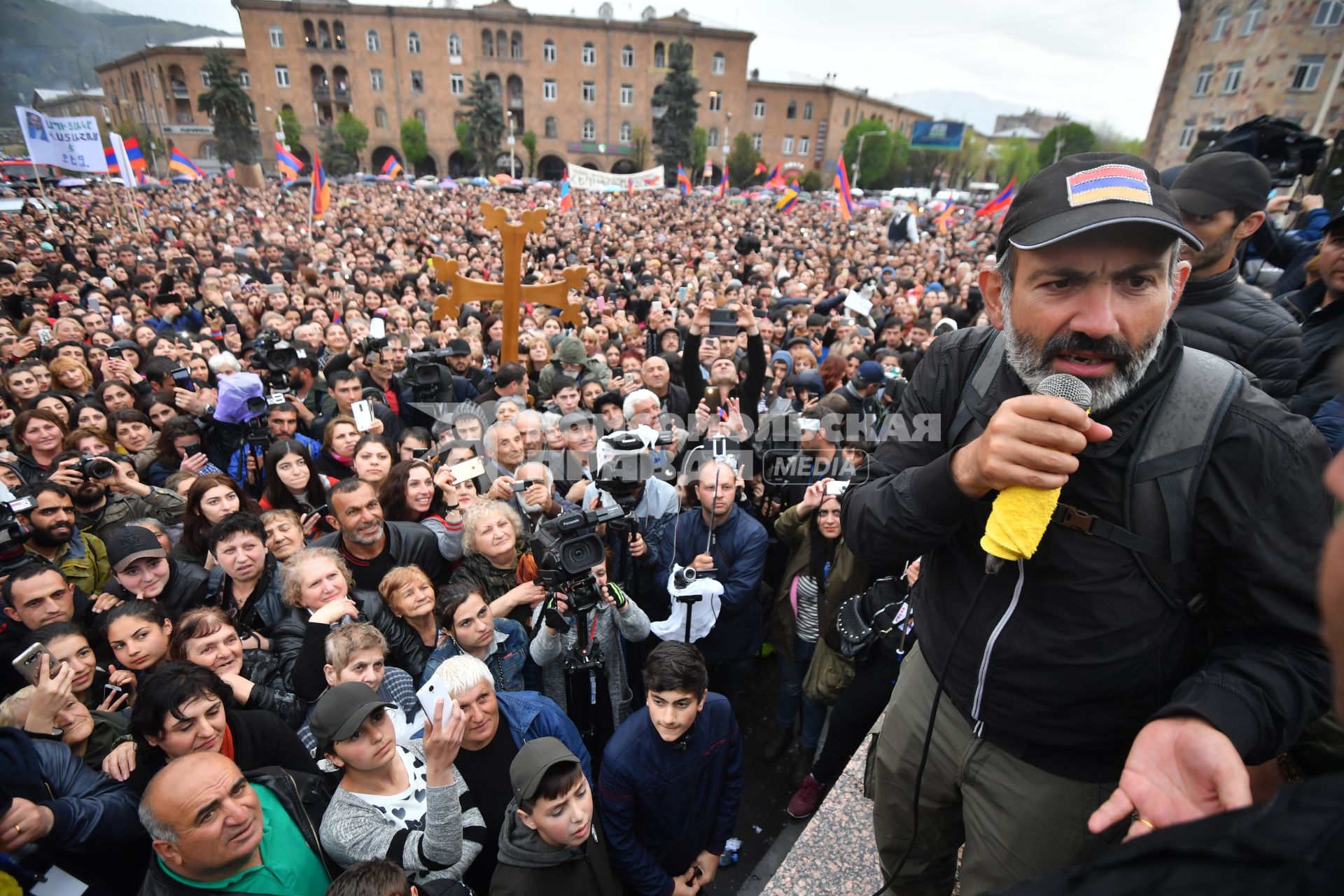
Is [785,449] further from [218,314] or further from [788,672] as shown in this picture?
[218,314]

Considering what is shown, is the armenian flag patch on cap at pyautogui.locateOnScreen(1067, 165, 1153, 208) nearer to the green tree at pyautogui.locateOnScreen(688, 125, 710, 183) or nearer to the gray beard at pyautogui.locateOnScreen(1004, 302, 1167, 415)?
the gray beard at pyautogui.locateOnScreen(1004, 302, 1167, 415)

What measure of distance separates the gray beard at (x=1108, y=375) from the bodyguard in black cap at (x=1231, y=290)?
145 centimetres

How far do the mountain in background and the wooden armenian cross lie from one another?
175 ft

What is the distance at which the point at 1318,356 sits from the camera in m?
2.59

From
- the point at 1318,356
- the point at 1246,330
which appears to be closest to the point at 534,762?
the point at 1246,330

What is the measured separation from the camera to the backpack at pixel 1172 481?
1.19 m

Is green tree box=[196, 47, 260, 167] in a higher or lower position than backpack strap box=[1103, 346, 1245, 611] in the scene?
higher

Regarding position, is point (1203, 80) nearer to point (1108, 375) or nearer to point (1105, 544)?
point (1108, 375)

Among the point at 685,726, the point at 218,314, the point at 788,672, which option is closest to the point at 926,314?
the point at 788,672

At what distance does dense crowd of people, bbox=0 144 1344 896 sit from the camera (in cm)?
130

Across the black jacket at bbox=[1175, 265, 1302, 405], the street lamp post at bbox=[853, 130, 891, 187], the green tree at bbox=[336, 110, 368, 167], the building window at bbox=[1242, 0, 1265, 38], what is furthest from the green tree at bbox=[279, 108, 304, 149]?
the black jacket at bbox=[1175, 265, 1302, 405]

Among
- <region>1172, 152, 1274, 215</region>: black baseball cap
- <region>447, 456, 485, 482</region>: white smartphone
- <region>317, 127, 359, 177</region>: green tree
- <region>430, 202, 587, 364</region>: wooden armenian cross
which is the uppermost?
<region>317, 127, 359, 177</region>: green tree

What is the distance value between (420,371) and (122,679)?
3.34 m

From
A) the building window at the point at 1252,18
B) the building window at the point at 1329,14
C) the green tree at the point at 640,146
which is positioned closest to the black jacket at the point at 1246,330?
the building window at the point at 1329,14
